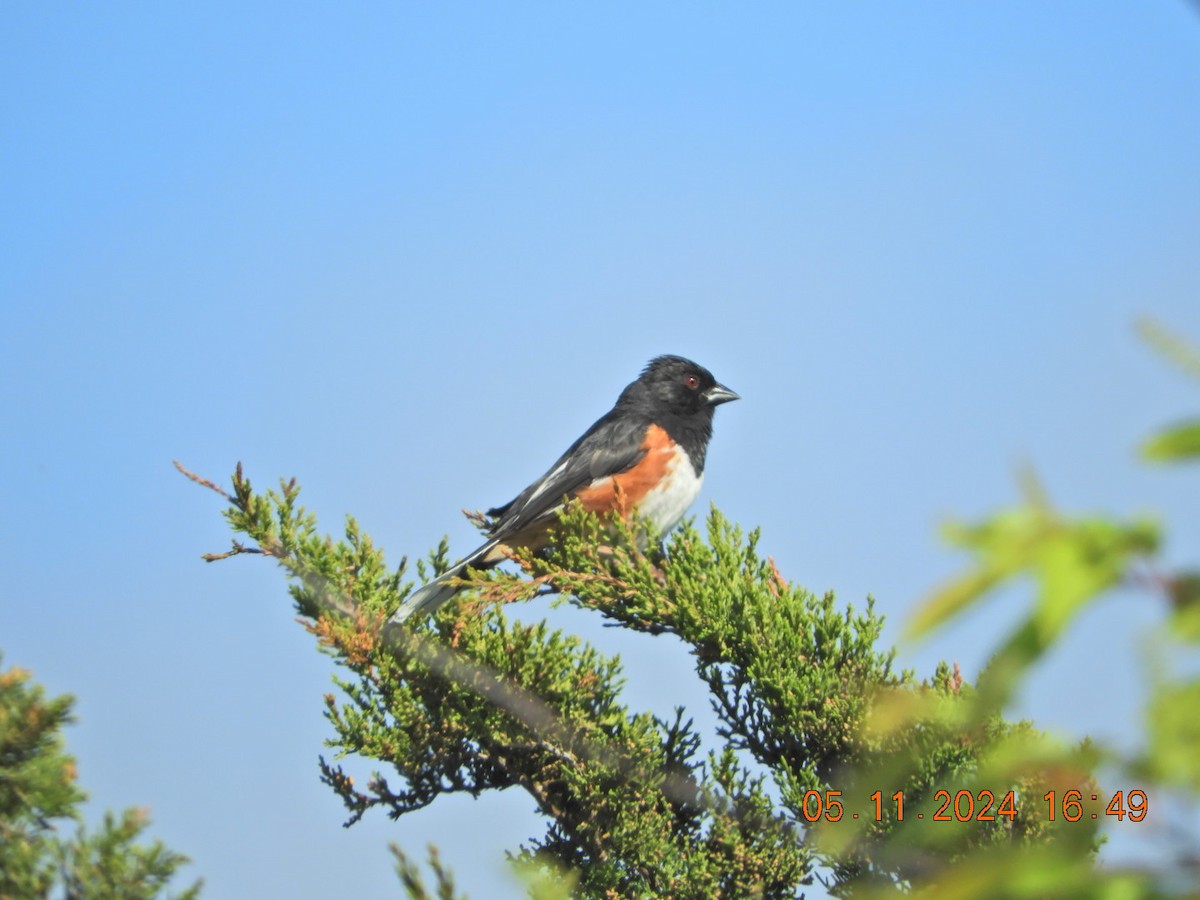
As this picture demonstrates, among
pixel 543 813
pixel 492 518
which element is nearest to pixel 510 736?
pixel 543 813

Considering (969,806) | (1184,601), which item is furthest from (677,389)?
(1184,601)

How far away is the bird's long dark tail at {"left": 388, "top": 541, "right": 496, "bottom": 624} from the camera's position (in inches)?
120

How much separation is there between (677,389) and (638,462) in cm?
76

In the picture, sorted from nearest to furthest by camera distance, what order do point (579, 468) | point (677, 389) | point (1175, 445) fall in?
point (1175, 445) < point (579, 468) < point (677, 389)

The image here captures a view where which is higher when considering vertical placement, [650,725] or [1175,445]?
[650,725]

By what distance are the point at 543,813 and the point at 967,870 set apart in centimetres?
224

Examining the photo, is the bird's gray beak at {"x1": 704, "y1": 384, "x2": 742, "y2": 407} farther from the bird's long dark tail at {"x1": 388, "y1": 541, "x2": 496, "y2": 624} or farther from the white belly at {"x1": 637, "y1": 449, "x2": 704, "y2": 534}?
the bird's long dark tail at {"x1": 388, "y1": 541, "x2": 496, "y2": 624}

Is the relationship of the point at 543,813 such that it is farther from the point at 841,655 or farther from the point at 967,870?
the point at 967,870

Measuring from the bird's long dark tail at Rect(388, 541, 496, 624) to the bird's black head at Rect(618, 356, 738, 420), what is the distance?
79.8 inches

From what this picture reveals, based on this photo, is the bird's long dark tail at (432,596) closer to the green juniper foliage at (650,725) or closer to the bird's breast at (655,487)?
the green juniper foliage at (650,725)

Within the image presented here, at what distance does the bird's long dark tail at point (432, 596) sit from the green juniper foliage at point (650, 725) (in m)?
0.06

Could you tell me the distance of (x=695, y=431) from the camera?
5.48 meters

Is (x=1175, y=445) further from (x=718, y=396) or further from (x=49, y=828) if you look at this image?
(x=718, y=396)

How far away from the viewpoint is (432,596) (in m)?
3.36
